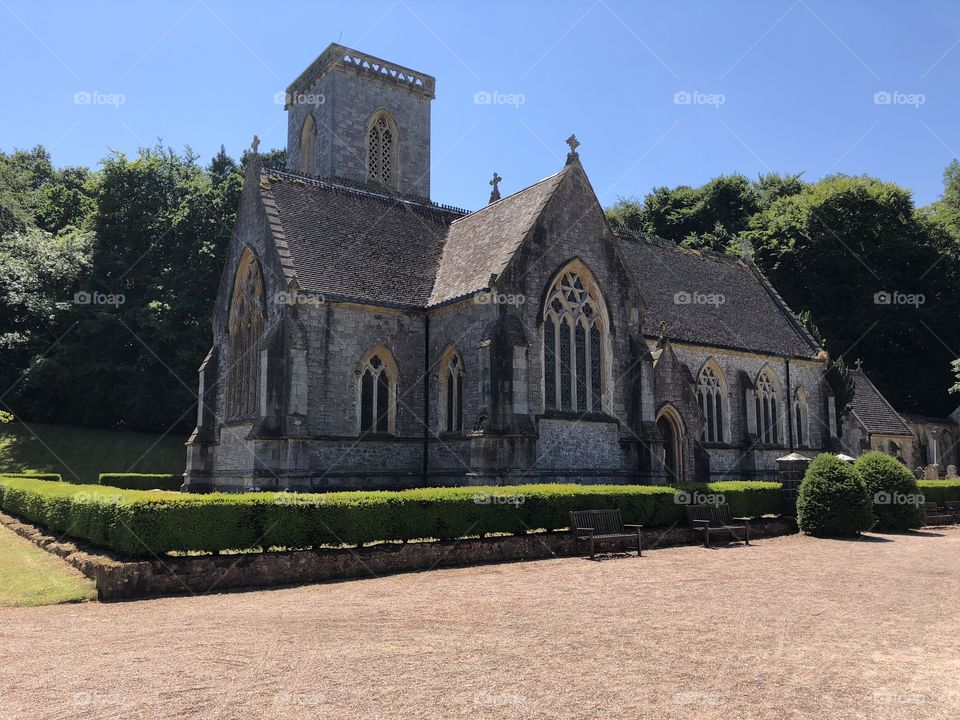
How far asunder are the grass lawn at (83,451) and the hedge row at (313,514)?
65.8ft

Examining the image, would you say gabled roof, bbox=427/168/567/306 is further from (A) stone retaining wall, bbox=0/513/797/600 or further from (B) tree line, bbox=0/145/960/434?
(B) tree line, bbox=0/145/960/434

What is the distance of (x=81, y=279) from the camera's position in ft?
145

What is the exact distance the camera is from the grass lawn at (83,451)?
37.4 m

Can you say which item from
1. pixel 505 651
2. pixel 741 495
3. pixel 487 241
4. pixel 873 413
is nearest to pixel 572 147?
pixel 487 241

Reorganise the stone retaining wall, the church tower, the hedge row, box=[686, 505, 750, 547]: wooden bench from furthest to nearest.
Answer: the church tower, box=[686, 505, 750, 547]: wooden bench, the hedge row, the stone retaining wall

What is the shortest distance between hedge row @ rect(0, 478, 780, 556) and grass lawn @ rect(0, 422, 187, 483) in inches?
790

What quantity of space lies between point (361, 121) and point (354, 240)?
31.7ft

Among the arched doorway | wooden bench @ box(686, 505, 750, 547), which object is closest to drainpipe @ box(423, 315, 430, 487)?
wooden bench @ box(686, 505, 750, 547)

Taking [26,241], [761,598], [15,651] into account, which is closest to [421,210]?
[761,598]

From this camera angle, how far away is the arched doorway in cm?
2538

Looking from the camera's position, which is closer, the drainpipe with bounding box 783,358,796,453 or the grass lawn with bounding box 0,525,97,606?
the grass lawn with bounding box 0,525,97,606

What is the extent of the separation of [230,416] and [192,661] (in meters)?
17.8

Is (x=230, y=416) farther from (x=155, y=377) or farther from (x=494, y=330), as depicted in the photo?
(x=155, y=377)

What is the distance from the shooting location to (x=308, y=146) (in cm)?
3328
